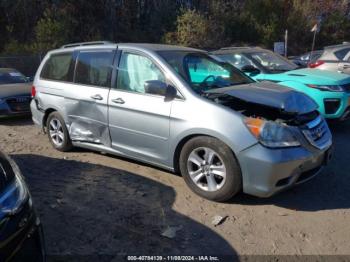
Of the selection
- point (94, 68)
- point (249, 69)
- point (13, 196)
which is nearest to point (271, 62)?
point (249, 69)

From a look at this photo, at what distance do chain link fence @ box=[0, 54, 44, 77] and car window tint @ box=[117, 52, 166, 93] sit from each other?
12167 millimetres

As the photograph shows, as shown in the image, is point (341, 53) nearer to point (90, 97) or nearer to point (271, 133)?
point (271, 133)

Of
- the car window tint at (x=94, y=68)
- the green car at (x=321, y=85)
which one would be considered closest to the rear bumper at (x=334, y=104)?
the green car at (x=321, y=85)

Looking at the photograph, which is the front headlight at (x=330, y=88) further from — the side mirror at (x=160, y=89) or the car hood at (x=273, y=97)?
the side mirror at (x=160, y=89)

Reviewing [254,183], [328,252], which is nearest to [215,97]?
[254,183]

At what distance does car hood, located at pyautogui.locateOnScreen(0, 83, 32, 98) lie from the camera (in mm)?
9023

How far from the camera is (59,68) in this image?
6129 millimetres

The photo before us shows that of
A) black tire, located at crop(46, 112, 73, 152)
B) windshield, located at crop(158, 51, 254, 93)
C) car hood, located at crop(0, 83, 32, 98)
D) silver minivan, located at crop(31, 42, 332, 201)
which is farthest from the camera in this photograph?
car hood, located at crop(0, 83, 32, 98)

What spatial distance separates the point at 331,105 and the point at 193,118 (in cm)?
345

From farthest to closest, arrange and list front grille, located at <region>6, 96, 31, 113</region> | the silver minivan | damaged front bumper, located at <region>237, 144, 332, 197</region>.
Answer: front grille, located at <region>6, 96, 31, 113</region> → the silver minivan → damaged front bumper, located at <region>237, 144, 332, 197</region>

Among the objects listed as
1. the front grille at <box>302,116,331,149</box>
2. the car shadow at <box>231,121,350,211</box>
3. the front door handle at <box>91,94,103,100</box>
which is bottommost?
the car shadow at <box>231,121,350,211</box>

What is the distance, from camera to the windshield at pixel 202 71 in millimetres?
4727

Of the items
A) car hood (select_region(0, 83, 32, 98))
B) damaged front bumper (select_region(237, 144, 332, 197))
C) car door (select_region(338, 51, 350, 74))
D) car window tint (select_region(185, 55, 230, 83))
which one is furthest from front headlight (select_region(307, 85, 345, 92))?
car hood (select_region(0, 83, 32, 98))

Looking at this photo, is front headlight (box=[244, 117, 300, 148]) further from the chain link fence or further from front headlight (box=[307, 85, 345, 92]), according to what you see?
the chain link fence
